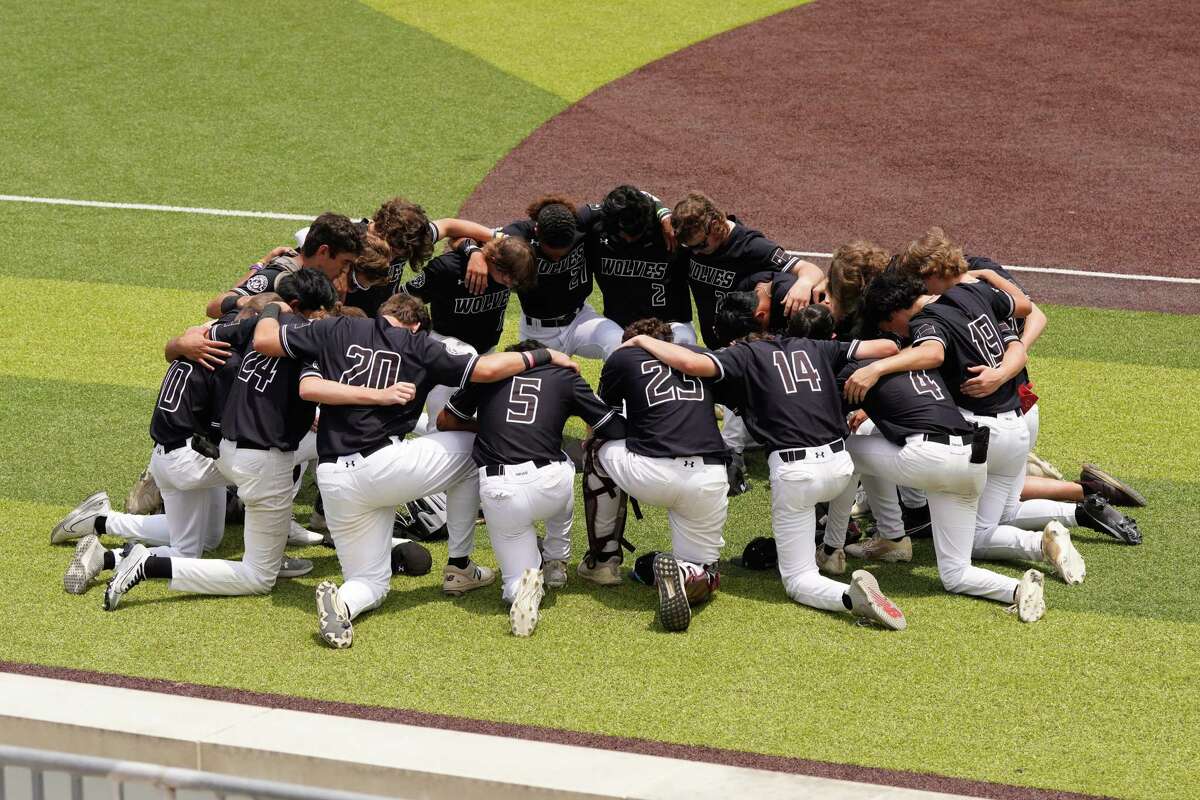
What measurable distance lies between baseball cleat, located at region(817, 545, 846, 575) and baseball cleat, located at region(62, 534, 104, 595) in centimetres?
387

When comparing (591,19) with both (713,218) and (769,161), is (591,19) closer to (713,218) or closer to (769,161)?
(769,161)

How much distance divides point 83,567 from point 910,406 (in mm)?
4387

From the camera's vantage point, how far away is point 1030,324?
876 centimetres

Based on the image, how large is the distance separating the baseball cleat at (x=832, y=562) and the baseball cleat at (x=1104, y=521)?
1.47m

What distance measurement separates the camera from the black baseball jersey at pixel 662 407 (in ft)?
23.7

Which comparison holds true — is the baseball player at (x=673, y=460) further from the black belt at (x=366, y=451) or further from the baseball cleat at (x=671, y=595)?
the black belt at (x=366, y=451)

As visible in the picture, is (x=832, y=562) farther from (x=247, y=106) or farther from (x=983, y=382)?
(x=247, y=106)

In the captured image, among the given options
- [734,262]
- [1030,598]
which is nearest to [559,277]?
[734,262]

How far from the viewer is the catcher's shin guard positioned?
25.2ft

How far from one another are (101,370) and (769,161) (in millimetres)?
8369

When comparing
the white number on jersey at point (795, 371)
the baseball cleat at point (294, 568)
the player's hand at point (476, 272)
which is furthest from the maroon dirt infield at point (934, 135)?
the baseball cleat at point (294, 568)

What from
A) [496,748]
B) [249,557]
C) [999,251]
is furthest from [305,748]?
[999,251]

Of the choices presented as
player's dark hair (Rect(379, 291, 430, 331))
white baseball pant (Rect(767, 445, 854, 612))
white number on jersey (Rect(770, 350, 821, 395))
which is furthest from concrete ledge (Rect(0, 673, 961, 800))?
white number on jersey (Rect(770, 350, 821, 395))

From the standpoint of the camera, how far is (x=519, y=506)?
7.15 meters
